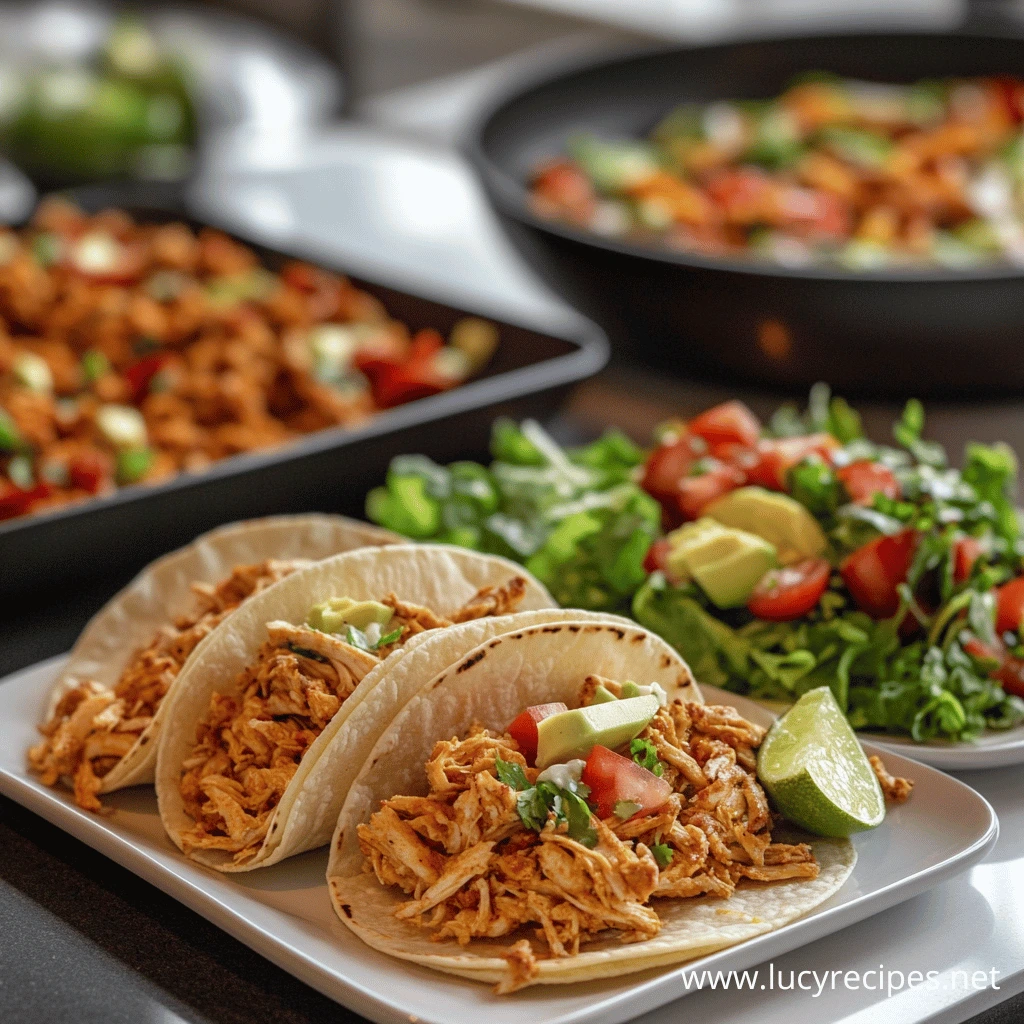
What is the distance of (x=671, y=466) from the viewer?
2.56 metres

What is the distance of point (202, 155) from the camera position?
5.10 metres

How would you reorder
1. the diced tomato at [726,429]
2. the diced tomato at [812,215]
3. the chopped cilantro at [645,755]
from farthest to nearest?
1. the diced tomato at [812,215]
2. the diced tomato at [726,429]
3. the chopped cilantro at [645,755]

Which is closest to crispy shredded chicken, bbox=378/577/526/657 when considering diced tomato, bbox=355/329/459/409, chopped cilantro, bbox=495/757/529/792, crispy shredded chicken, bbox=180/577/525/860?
crispy shredded chicken, bbox=180/577/525/860

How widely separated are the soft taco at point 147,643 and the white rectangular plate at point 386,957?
0.15 ft

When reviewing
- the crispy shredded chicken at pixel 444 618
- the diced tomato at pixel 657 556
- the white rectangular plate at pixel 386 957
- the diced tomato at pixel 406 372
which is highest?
the diced tomato at pixel 406 372

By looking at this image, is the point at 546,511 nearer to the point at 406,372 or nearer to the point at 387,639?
the point at 387,639

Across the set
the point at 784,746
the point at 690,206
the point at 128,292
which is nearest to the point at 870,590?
the point at 784,746

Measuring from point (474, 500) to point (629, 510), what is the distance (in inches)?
12.0

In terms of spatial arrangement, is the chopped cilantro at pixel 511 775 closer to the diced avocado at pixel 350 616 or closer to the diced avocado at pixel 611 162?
the diced avocado at pixel 350 616

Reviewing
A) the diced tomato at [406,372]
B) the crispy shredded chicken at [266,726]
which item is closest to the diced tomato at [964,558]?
the crispy shredded chicken at [266,726]

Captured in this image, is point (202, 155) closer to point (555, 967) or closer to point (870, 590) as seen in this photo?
point (870, 590)

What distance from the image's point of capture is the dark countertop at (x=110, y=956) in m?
1.64

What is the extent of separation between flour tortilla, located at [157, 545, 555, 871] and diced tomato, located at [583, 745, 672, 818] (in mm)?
226

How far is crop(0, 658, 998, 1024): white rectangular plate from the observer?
1.51 metres
